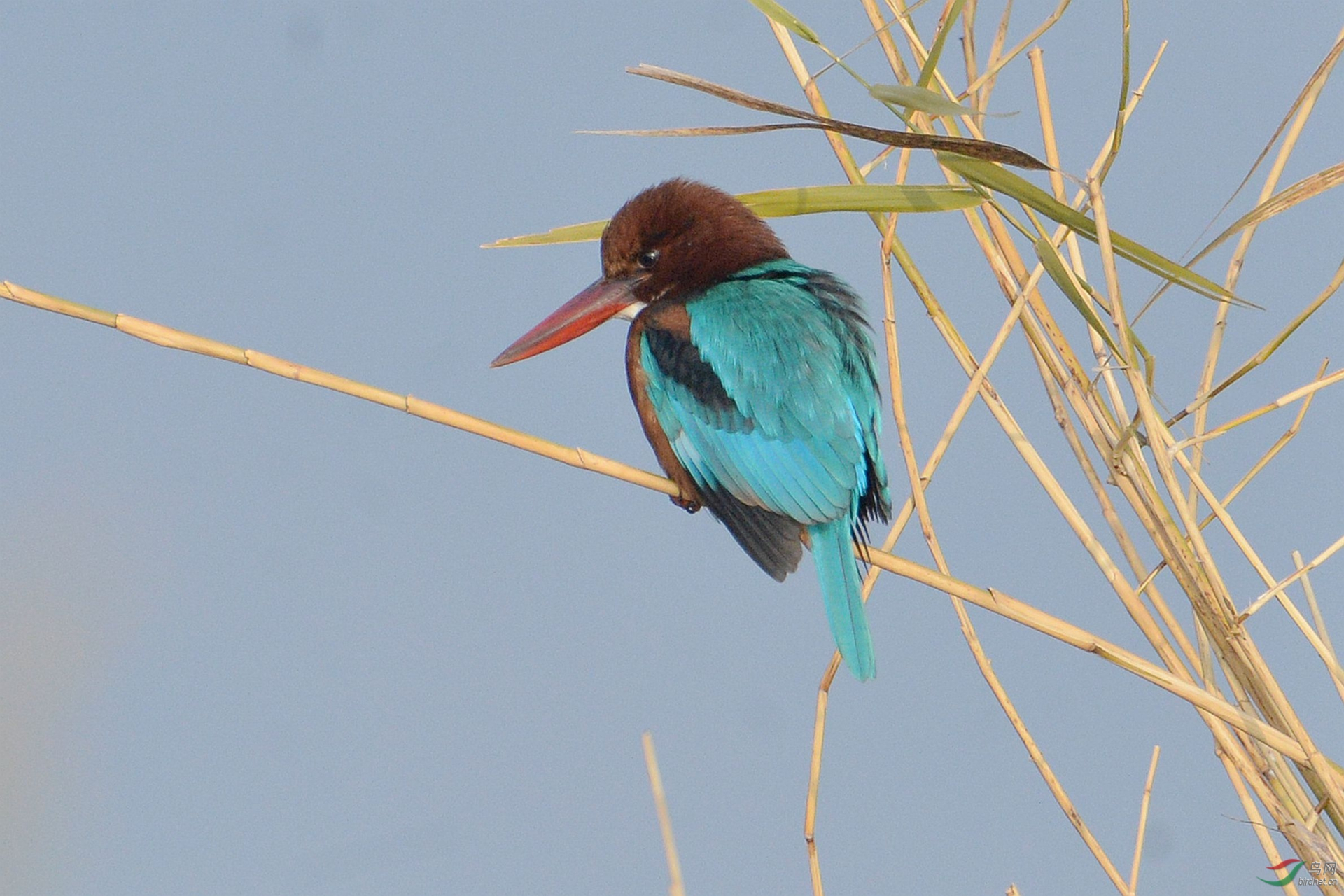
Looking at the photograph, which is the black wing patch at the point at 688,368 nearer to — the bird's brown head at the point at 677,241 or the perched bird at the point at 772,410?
the perched bird at the point at 772,410

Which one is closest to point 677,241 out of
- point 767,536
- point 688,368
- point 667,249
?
point 667,249

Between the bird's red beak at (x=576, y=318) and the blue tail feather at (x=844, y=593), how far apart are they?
646 mm

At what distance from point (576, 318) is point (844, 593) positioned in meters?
0.82

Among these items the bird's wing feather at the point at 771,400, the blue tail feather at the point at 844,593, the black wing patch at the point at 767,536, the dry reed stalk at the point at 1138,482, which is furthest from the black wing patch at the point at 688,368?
the dry reed stalk at the point at 1138,482

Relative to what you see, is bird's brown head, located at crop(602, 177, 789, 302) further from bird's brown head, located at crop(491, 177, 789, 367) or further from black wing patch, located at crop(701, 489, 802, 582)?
black wing patch, located at crop(701, 489, 802, 582)

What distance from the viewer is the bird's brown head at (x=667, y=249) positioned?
2328mm

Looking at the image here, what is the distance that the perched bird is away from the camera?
1.84 meters

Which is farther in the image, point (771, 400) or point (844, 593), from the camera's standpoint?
point (771, 400)

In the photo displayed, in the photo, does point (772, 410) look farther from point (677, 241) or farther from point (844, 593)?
point (677, 241)

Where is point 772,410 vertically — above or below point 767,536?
above

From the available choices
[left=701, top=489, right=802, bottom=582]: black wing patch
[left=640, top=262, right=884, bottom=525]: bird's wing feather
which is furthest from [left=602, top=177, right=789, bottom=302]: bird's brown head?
[left=701, top=489, right=802, bottom=582]: black wing patch

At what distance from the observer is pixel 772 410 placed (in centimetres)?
196

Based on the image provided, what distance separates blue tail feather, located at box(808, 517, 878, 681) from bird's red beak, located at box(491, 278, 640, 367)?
65cm

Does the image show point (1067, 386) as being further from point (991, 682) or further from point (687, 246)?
point (687, 246)
